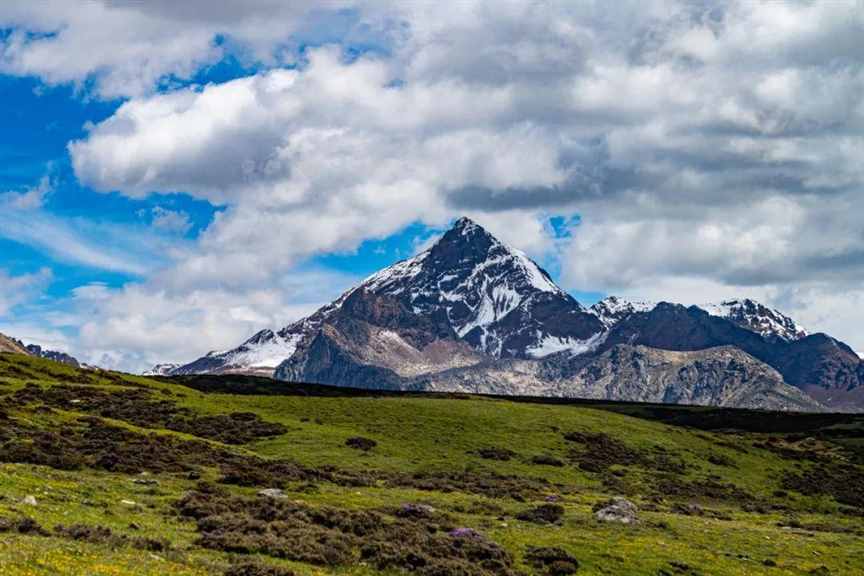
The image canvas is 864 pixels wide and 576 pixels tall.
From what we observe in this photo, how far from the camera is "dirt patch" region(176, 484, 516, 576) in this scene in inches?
1367

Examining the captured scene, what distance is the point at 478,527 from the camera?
1869 inches

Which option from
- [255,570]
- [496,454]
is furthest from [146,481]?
[496,454]

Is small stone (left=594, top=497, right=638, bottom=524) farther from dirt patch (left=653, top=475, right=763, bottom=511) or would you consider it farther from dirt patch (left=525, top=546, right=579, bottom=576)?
dirt patch (left=653, top=475, right=763, bottom=511)

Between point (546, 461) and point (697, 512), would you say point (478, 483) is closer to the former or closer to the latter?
point (697, 512)

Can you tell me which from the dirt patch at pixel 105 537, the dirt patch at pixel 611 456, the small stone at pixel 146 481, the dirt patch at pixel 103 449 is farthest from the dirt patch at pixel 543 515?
the dirt patch at pixel 611 456

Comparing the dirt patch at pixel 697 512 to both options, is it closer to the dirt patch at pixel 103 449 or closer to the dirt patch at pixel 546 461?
the dirt patch at pixel 546 461

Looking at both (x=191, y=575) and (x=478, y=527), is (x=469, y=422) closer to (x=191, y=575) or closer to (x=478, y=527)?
(x=478, y=527)

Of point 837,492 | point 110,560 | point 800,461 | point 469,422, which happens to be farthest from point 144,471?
point 800,461

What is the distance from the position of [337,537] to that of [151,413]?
60.8 meters

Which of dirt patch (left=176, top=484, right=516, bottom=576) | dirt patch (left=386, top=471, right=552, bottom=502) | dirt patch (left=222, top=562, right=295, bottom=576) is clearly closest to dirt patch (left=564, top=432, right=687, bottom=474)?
dirt patch (left=386, top=471, right=552, bottom=502)

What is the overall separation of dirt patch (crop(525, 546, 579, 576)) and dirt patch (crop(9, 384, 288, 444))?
49.3 metres

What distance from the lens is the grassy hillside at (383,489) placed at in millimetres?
34438

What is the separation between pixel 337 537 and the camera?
37875mm

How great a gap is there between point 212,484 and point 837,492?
261 ft
